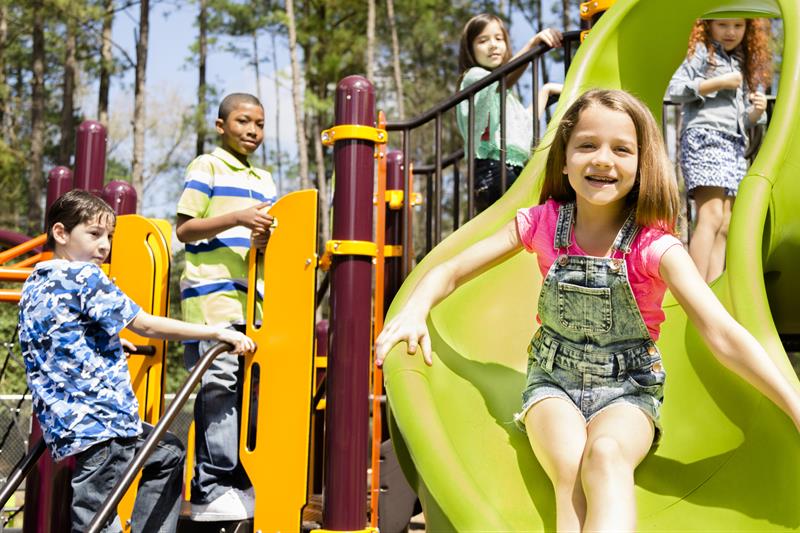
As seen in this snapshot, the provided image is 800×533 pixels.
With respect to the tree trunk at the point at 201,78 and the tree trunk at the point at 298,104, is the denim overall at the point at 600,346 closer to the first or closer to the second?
the tree trunk at the point at 298,104

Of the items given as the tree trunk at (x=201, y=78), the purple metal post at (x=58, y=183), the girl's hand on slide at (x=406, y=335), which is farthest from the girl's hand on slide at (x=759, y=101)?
the tree trunk at (x=201, y=78)

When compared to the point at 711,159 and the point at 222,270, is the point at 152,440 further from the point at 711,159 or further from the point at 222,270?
the point at 711,159

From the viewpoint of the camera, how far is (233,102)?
331 centimetres

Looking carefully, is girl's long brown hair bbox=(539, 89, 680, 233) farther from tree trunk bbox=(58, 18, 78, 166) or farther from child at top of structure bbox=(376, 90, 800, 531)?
tree trunk bbox=(58, 18, 78, 166)

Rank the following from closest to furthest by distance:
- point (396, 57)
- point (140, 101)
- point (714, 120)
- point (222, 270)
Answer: point (222, 270)
point (714, 120)
point (140, 101)
point (396, 57)

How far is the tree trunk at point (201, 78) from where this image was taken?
57.4 feet

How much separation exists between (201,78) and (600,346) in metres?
17.4

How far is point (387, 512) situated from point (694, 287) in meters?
2.30

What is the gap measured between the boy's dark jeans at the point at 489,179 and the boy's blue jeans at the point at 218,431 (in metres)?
1.62

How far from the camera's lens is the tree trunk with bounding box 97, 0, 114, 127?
17234 millimetres

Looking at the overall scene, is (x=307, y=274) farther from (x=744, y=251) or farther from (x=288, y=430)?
(x=744, y=251)

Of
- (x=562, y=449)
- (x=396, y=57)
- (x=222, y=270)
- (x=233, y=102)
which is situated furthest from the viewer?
(x=396, y=57)

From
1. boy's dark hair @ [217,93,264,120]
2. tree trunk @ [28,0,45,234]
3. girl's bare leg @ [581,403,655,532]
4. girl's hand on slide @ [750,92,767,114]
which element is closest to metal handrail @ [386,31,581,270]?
boy's dark hair @ [217,93,264,120]

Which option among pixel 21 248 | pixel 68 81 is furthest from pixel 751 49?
pixel 68 81
